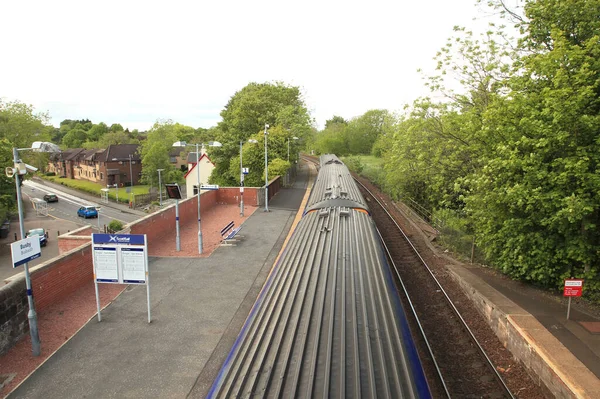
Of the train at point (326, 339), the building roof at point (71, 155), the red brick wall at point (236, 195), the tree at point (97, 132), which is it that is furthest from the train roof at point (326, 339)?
the tree at point (97, 132)

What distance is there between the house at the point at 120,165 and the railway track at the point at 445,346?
59.1 metres

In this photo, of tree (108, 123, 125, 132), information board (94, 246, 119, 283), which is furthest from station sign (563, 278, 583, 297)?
tree (108, 123, 125, 132)

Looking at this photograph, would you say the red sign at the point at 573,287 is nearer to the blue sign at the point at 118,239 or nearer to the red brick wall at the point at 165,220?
the blue sign at the point at 118,239

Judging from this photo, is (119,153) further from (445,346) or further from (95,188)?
(445,346)

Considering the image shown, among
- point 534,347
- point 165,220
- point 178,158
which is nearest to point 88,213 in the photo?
point 165,220

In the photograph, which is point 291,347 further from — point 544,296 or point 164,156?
point 164,156

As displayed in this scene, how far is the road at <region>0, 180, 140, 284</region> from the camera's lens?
87.4ft

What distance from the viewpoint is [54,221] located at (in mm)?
40031

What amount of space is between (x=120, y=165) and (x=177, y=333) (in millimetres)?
62586

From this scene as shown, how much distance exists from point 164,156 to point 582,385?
190ft

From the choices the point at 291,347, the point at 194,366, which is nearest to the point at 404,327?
the point at 291,347

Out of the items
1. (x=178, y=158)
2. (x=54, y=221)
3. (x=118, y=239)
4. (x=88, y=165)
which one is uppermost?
(x=178, y=158)

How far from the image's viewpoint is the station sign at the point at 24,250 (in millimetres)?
7655

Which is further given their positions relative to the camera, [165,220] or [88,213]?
[88,213]
